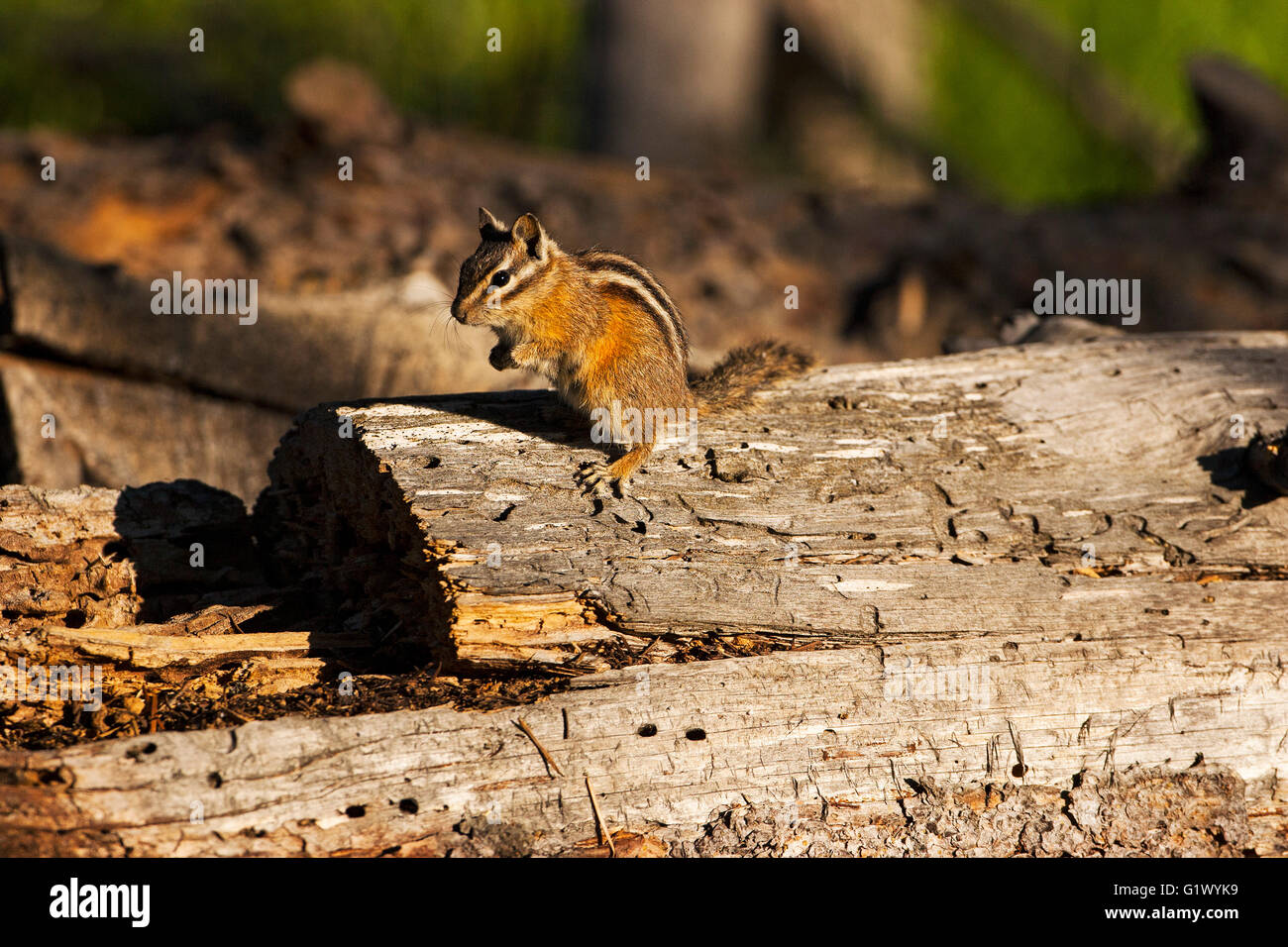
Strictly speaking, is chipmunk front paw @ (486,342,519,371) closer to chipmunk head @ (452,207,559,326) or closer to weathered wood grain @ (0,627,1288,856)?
chipmunk head @ (452,207,559,326)

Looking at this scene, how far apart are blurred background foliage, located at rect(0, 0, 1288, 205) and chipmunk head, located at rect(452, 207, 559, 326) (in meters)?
6.52

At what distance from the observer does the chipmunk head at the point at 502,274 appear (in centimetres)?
443

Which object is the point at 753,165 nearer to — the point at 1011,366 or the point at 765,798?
the point at 1011,366

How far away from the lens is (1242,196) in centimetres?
1062

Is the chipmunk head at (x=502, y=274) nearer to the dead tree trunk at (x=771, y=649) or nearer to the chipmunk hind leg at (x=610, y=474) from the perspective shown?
the dead tree trunk at (x=771, y=649)

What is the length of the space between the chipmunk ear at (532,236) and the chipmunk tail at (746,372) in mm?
847

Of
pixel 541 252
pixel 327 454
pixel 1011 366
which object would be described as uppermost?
pixel 541 252

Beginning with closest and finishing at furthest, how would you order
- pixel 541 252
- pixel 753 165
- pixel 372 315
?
1. pixel 541 252
2. pixel 372 315
3. pixel 753 165

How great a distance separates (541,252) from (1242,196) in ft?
28.9

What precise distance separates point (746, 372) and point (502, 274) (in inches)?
42.5

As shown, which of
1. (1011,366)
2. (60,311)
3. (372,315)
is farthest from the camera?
(372,315)

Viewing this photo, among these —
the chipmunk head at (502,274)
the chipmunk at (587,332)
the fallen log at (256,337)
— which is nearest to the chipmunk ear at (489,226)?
the chipmunk at (587,332)

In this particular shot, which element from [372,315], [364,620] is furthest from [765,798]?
[372,315]

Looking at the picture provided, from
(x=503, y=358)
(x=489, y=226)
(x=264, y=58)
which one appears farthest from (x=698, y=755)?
(x=264, y=58)
